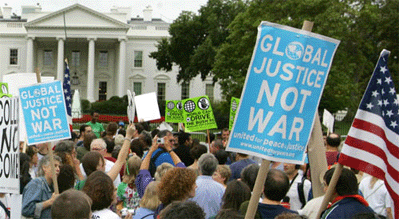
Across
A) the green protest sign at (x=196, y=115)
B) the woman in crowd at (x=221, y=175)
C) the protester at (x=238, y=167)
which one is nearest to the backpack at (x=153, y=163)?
the protester at (x=238, y=167)

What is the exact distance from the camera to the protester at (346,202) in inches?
175

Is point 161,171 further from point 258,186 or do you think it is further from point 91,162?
point 258,186

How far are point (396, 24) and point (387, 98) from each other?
125ft

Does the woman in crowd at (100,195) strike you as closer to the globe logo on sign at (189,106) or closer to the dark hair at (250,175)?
the dark hair at (250,175)

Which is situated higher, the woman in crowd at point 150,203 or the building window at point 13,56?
the woman in crowd at point 150,203

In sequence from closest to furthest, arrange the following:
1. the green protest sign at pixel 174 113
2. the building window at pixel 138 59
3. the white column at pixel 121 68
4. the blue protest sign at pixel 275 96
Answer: the blue protest sign at pixel 275 96 → the green protest sign at pixel 174 113 → the white column at pixel 121 68 → the building window at pixel 138 59

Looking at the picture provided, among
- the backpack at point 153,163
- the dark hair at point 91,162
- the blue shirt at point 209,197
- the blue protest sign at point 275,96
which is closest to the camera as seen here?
the blue protest sign at point 275,96

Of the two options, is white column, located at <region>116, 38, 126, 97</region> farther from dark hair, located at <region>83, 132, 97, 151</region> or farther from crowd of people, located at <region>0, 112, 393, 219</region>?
crowd of people, located at <region>0, 112, 393, 219</region>

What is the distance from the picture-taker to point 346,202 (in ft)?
14.8

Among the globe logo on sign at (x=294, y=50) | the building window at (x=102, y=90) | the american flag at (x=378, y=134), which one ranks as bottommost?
the building window at (x=102, y=90)

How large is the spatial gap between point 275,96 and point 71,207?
1.47 metres

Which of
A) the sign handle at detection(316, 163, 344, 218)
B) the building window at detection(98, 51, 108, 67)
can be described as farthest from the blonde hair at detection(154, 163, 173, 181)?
the building window at detection(98, 51, 108, 67)

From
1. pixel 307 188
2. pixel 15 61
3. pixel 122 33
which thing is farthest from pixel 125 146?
pixel 15 61

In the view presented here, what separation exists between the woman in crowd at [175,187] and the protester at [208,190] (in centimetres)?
85
